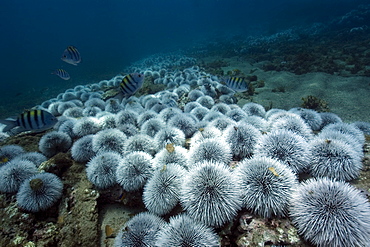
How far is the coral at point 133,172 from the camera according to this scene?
2.65 metres

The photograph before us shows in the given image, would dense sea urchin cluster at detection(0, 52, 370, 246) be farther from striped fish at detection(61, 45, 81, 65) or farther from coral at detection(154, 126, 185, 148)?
striped fish at detection(61, 45, 81, 65)

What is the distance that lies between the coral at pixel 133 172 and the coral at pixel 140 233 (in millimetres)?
624

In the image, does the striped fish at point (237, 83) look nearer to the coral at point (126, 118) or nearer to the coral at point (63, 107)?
the coral at point (126, 118)

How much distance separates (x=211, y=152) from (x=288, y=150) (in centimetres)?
106

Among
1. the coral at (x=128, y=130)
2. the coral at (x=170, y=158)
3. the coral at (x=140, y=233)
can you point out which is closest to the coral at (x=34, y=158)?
the coral at (x=128, y=130)

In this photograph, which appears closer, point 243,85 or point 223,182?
point 223,182

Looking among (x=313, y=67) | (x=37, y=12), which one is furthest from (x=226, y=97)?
(x=37, y=12)

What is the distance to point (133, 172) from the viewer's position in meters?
2.67

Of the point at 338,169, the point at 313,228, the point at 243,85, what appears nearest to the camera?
the point at 313,228

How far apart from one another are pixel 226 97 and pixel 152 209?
6.15m

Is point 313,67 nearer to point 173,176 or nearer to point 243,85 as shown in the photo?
point 243,85

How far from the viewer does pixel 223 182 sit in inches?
76.9

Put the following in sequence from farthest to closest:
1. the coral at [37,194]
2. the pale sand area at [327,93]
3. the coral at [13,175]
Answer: the pale sand area at [327,93] → the coral at [13,175] → the coral at [37,194]

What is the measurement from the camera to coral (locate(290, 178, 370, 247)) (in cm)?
150
